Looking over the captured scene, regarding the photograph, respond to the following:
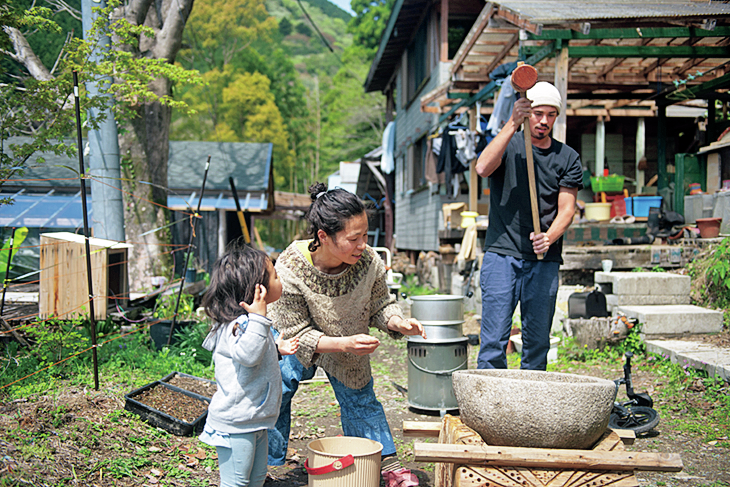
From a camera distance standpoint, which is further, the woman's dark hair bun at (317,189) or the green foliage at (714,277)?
the green foliage at (714,277)

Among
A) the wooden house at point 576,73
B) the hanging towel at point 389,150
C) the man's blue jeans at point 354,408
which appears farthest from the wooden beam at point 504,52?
the hanging towel at point 389,150

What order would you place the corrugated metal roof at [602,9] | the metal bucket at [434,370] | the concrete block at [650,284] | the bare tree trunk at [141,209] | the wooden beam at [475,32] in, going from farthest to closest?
the bare tree trunk at [141,209] < the wooden beam at [475,32] < the corrugated metal roof at [602,9] < the concrete block at [650,284] < the metal bucket at [434,370]

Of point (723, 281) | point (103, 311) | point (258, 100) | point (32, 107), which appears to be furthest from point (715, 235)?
point (258, 100)

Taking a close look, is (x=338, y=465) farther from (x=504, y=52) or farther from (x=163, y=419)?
(x=504, y=52)

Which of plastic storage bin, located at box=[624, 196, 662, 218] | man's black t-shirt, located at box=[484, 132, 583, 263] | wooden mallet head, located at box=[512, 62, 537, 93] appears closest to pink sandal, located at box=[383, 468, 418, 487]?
man's black t-shirt, located at box=[484, 132, 583, 263]

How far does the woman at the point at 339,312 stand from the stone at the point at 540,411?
0.61 metres

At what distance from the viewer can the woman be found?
2582mm

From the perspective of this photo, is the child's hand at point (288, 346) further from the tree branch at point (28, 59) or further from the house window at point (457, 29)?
the house window at point (457, 29)

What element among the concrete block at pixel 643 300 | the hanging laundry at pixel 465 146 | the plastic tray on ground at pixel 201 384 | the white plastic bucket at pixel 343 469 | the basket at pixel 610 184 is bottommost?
the plastic tray on ground at pixel 201 384

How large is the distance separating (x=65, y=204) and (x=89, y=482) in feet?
39.2

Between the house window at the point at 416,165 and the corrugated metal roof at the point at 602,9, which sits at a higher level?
the corrugated metal roof at the point at 602,9

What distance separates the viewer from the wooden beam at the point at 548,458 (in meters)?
1.89

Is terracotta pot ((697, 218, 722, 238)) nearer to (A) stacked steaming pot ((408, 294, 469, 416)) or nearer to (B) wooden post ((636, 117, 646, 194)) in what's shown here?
(A) stacked steaming pot ((408, 294, 469, 416))

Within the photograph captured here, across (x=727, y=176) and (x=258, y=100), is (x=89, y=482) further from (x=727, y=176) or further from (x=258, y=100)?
(x=258, y=100)
